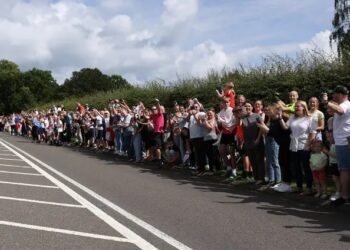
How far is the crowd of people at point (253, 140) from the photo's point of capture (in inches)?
385

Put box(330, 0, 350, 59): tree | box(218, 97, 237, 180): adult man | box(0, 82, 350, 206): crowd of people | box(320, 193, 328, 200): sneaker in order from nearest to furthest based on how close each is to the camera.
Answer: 1. box(0, 82, 350, 206): crowd of people
2. box(320, 193, 328, 200): sneaker
3. box(218, 97, 237, 180): adult man
4. box(330, 0, 350, 59): tree

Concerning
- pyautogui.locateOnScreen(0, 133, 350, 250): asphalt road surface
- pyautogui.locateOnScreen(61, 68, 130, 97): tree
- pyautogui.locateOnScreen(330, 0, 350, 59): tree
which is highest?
pyautogui.locateOnScreen(61, 68, 130, 97): tree

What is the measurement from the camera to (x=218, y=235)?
23.6ft

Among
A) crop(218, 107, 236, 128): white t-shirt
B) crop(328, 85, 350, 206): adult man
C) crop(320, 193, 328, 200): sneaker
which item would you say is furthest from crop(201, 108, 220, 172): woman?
crop(328, 85, 350, 206): adult man

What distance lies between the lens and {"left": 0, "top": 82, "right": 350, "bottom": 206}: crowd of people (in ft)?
32.1

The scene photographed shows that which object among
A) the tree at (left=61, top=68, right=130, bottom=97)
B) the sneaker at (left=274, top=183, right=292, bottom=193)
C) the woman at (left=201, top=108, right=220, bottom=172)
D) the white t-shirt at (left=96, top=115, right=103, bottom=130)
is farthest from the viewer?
the tree at (left=61, top=68, right=130, bottom=97)

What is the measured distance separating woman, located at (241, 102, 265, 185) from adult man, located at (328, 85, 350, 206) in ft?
10.4

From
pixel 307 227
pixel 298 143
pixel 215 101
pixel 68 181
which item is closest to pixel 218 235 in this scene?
pixel 307 227

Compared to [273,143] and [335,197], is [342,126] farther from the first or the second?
[273,143]

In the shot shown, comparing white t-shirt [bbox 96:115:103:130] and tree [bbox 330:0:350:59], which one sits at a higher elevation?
tree [bbox 330:0:350:59]

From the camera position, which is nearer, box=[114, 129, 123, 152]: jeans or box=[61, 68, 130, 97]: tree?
A: box=[114, 129, 123, 152]: jeans

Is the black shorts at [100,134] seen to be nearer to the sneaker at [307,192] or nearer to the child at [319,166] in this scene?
the sneaker at [307,192]

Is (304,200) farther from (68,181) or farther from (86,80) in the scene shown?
(86,80)

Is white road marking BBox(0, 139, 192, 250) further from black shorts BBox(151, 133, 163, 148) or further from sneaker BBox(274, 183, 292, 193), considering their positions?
black shorts BBox(151, 133, 163, 148)
